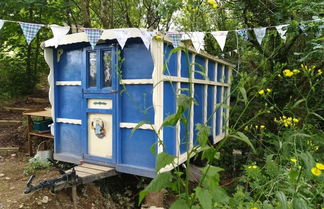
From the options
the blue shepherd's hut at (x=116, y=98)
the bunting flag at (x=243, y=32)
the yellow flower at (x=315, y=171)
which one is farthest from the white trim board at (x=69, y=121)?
the yellow flower at (x=315, y=171)

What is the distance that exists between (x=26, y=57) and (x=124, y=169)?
5.83 metres

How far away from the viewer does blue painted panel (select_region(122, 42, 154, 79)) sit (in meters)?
3.10

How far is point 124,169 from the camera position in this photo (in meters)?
3.30

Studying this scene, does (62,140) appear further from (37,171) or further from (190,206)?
(190,206)

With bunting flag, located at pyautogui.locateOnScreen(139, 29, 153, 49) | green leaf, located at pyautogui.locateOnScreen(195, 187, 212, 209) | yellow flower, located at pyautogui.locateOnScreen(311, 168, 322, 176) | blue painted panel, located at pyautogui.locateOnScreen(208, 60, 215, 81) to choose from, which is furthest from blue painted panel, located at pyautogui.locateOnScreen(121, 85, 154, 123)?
yellow flower, located at pyautogui.locateOnScreen(311, 168, 322, 176)

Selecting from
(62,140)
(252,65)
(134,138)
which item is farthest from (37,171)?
(252,65)

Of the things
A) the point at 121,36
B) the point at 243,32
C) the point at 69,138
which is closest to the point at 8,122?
the point at 69,138

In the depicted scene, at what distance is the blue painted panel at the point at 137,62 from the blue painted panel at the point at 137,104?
152mm

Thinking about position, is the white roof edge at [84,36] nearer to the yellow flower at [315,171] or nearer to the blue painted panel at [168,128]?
the blue painted panel at [168,128]

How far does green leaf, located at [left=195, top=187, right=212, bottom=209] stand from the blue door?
2295 millimetres

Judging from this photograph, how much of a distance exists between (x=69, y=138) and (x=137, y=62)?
169 centimetres

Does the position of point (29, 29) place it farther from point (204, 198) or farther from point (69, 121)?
point (204, 198)

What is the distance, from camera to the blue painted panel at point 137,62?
3.10m

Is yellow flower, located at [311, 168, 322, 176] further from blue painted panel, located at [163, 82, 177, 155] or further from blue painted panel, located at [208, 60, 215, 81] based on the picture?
blue painted panel, located at [208, 60, 215, 81]
